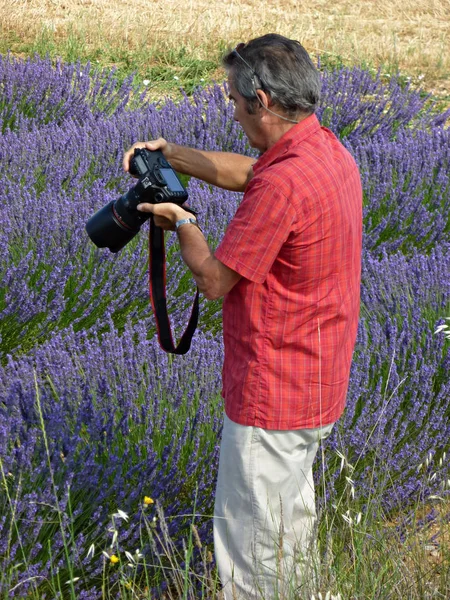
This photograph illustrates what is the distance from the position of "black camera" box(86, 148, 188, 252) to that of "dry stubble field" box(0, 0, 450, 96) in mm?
6464

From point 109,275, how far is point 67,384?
96 cm

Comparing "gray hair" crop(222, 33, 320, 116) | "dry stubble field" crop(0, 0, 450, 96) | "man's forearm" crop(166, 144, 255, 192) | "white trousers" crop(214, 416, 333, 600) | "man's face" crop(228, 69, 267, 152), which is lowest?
"white trousers" crop(214, 416, 333, 600)

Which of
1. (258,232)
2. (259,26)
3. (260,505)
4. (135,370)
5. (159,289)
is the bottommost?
(260,505)

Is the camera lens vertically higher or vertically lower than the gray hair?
lower

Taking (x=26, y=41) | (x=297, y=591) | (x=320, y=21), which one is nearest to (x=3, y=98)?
(x=26, y=41)

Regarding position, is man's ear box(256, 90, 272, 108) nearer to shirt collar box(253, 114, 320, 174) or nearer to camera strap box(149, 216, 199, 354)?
shirt collar box(253, 114, 320, 174)

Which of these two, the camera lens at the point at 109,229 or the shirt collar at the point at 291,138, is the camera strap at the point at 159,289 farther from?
the shirt collar at the point at 291,138

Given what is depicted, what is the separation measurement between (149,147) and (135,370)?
0.85m

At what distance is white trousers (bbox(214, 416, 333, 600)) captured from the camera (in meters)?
2.20

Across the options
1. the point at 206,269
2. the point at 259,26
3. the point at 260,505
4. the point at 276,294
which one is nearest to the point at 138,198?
the point at 206,269

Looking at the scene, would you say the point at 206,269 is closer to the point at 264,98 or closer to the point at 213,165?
the point at 264,98

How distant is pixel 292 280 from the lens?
2.10 meters

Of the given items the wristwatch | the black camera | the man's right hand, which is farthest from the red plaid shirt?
the man's right hand

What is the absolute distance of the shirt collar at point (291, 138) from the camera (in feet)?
6.94
